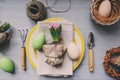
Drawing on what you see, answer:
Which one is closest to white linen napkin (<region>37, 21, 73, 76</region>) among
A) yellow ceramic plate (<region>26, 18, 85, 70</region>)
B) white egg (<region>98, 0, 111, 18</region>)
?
yellow ceramic plate (<region>26, 18, 85, 70</region>)

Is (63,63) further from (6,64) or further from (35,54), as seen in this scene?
(6,64)

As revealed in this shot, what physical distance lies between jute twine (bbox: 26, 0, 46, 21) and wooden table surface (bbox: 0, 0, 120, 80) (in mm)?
62

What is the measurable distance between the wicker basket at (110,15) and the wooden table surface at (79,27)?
72 millimetres

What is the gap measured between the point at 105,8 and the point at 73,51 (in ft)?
0.74

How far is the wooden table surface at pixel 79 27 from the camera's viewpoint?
4.19 ft

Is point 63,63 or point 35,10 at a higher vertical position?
point 35,10

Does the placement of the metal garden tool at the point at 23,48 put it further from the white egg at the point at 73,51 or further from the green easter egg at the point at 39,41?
the white egg at the point at 73,51

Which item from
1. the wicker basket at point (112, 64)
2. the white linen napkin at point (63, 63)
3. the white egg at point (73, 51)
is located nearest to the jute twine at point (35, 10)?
the white linen napkin at point (63, 63)

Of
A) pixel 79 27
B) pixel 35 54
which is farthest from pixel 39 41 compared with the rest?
pixel 79 27

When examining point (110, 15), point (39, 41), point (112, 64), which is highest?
point (110, 15)

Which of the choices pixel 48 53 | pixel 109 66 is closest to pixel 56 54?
pixel 48 53

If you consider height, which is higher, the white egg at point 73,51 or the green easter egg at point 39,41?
the green easter egg at point 39,41

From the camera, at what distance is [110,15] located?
4.05 feet

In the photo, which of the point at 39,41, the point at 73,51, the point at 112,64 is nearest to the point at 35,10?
the point at 39,41
